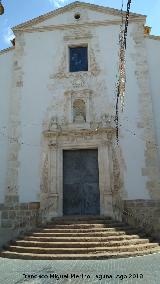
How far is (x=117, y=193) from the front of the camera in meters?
10.8

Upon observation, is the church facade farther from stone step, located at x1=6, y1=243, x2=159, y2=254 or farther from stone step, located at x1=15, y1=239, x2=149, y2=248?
stone step, located at x1=6, y1=243, x2=159, y2=254

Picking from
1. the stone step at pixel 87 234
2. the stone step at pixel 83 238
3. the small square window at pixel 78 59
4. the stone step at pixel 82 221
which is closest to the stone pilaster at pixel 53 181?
the stone step at pixel 82 221

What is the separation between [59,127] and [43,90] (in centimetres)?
196

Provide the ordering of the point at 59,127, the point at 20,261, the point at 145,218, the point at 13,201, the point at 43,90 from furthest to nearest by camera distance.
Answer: the point at 43,90 < the point at 59,127 < the point at 13,201 < the point at 145,218 < the point at 20,261

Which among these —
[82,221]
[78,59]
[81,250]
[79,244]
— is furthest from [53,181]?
[78,59]

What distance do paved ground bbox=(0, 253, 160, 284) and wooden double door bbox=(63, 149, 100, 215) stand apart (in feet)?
13.5

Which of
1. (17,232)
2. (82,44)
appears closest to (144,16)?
(82,44)

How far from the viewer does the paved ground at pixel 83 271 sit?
5.28 meters

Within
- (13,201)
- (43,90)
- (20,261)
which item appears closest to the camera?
(20,261)

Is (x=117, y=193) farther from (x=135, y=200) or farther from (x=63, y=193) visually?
(x=63, y=193)

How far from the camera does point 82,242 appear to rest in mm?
7965

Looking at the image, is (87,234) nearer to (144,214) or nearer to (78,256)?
(78,256)

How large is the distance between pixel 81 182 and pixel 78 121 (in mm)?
2550

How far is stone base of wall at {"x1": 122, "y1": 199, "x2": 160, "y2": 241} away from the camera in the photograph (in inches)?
400
